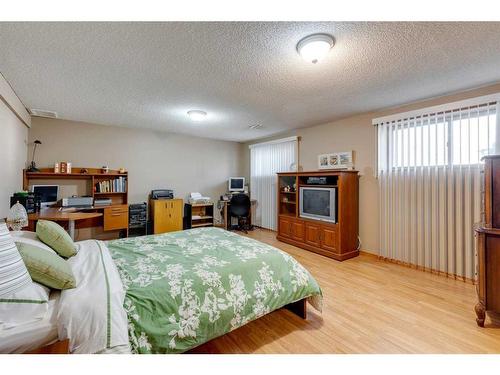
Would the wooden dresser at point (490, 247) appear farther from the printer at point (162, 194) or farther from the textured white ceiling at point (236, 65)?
the printer at point (162, 194)

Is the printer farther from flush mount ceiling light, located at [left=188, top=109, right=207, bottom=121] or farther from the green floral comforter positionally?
the green floral comforter

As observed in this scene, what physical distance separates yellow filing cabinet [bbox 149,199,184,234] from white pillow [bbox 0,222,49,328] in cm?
358

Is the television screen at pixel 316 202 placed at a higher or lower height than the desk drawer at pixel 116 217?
higher

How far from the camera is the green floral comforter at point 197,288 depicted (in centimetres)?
126

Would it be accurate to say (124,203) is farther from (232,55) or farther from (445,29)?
(445,29)

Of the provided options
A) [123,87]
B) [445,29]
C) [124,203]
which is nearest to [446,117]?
[445,29]

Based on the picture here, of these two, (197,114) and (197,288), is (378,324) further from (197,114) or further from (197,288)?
(197,114)

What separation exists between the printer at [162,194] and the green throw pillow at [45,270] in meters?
3.64

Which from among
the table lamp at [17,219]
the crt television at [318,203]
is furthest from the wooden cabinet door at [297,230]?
the table lamp at [17,219]

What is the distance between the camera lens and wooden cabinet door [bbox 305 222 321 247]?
12.3 ft

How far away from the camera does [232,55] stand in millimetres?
1967

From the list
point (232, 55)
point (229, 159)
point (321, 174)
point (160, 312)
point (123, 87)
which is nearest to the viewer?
point (160, 312)

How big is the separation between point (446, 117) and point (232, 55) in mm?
2815

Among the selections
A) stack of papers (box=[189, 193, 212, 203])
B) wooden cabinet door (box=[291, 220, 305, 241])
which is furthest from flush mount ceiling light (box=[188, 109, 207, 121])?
wooden cabinet door (box=[291, 220, 305, 241])
